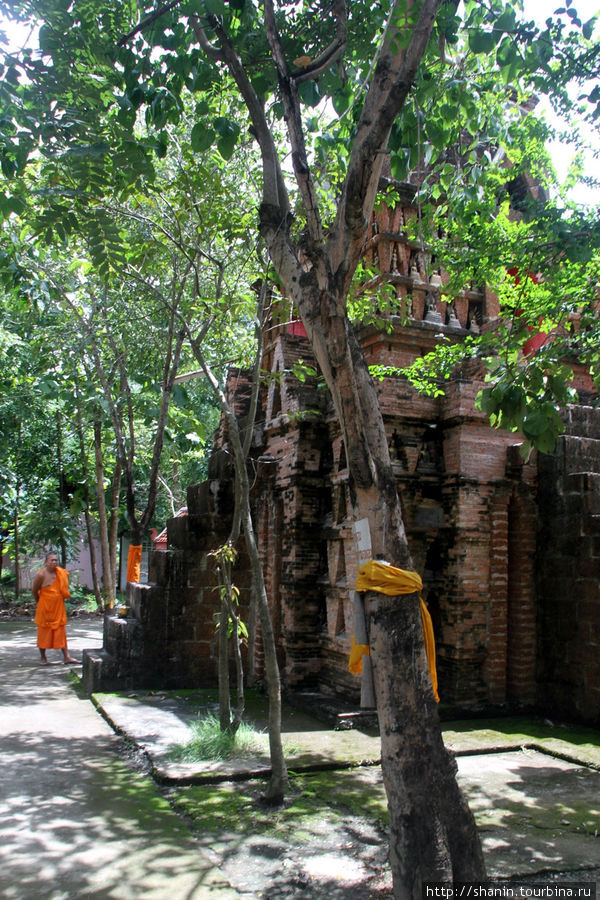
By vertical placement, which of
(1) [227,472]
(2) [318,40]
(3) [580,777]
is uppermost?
(2) [318,40]

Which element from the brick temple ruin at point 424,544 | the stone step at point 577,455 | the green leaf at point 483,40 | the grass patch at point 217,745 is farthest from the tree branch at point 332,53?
the grass patch at point 217,745

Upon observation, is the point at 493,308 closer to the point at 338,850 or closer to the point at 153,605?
the point at 153,605

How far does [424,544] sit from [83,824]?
4653 millimetres

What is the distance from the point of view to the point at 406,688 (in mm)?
3793

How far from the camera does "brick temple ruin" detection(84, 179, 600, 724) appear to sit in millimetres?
8000

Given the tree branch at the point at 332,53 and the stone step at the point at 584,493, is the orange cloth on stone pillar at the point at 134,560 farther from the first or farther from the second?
the tree branch at the point at 332,53

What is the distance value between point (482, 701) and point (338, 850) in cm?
375

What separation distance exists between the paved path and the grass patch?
1.57 ft

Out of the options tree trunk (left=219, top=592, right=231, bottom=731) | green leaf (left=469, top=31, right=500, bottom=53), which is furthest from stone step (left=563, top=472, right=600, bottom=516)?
green leaf (left=469, top=31, right=500, bottom=53)

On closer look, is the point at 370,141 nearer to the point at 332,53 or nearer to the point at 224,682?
the point at 332,53

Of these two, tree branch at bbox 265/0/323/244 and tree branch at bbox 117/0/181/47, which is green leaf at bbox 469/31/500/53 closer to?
tree branch at bbox 265/0/323/244

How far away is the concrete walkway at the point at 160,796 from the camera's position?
422cm

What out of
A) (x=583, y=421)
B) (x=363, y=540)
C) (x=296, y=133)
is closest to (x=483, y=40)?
(x=296, y=133)

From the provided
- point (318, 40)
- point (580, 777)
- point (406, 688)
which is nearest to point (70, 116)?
point (318, 40)
